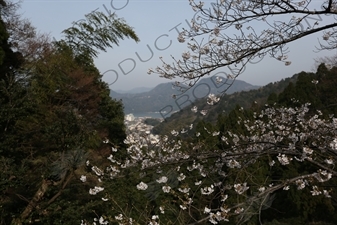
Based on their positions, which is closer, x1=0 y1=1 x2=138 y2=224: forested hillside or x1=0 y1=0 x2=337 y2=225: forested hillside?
x1=0 y1=0 x2=337 y2=225: forested hillside

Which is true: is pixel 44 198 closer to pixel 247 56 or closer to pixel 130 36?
pixel 247 56

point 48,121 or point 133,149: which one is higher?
point 48,121

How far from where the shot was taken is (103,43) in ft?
31.5

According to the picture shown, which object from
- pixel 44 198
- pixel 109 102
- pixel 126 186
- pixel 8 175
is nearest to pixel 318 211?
pixel 126 186

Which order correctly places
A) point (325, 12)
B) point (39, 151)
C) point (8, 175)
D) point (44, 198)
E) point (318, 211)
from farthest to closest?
point (318, 211) < point (39, 151) < point (44, 198) < point (8, 175) < point (325, 12)

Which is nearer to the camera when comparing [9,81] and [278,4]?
[278,4]

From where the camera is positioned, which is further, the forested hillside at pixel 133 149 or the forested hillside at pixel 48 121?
the forested hillside at pixel 48 121

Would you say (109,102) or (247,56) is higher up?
(109,102)

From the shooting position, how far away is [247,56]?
2.26m

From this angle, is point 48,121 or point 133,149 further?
point 48,121

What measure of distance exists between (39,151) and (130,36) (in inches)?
195

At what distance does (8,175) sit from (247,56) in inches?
186

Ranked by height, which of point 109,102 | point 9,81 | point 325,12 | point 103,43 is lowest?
point 325,12

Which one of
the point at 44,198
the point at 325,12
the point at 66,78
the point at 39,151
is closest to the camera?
the point at 325,12
